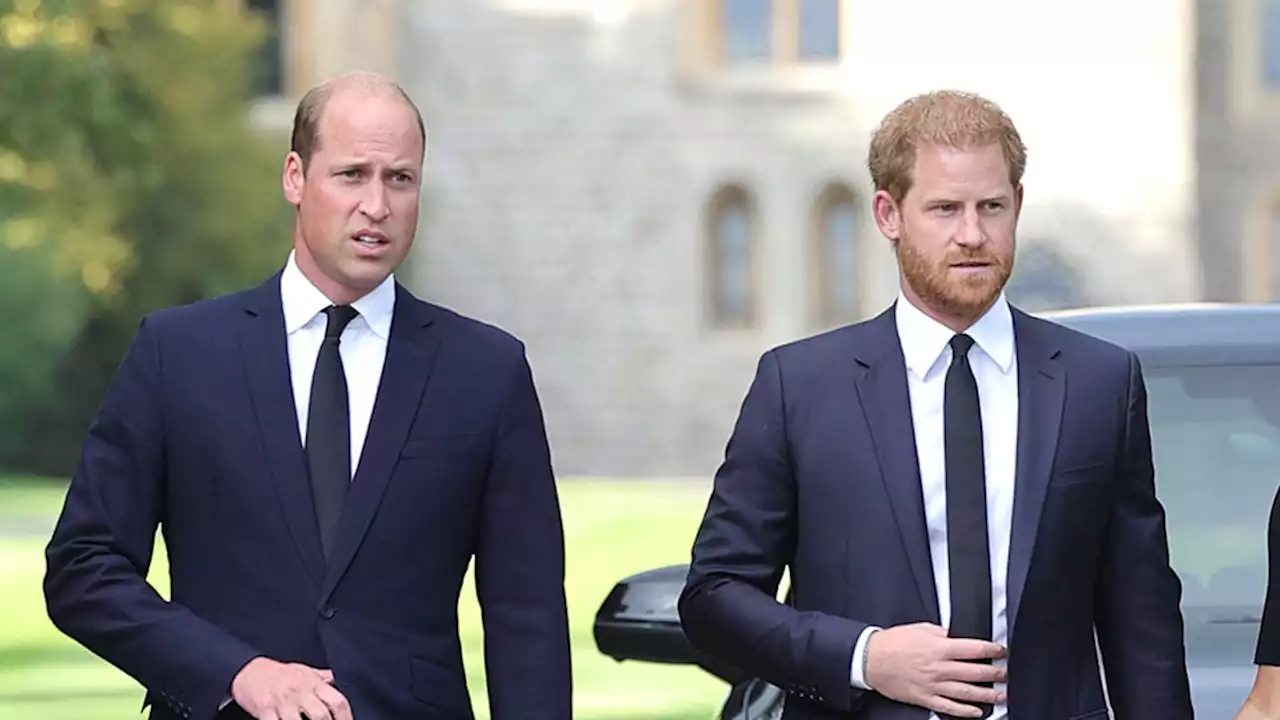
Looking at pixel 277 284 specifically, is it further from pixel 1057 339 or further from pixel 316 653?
pixel 1057 339

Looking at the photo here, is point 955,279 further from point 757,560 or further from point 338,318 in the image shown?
point 338,318

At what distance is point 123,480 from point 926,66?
32608 mm

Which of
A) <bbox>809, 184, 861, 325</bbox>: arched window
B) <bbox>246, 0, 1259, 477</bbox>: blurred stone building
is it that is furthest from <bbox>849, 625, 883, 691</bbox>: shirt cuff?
<bbox>809, 184, 861, 325</bbox>: arched window

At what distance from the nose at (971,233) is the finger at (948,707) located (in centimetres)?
64

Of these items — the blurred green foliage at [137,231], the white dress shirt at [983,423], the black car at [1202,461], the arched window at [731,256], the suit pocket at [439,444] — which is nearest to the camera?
the white dress shirt at [983,423]

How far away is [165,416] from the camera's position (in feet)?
13.5

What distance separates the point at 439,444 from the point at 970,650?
877mm

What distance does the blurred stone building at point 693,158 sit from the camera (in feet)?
119

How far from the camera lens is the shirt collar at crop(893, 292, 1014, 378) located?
4.04m

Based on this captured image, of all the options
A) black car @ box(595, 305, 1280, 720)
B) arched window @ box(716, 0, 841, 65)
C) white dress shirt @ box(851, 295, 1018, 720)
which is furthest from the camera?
arched window @ box(716, 0, 841, 65)

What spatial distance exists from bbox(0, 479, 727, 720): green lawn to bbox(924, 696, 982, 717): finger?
7.25 m

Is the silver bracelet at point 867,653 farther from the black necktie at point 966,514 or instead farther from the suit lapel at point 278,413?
the suit lapel at point 278,413

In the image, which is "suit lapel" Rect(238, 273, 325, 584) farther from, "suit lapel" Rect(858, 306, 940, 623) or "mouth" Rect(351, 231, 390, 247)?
"suit lapel" Rect(858, 306, 940, 623)

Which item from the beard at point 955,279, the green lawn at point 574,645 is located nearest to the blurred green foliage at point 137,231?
the green lawn at point 574,645
